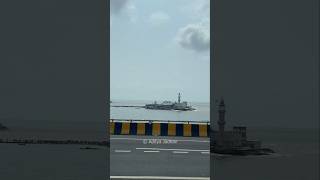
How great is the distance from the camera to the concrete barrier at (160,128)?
15.0 metres

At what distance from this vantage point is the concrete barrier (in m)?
15.0

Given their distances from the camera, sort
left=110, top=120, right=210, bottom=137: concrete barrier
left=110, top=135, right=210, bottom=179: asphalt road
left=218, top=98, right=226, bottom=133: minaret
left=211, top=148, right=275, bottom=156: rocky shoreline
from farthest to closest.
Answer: left=110, top=120, right=210, bottom=137: concrete barrier → left=110, top=135, right=210, bottom=179: asphalt road → left=211, top=148, right=275, bottom=156: rocky shoreline → left=218, top=98, right=226, bottom=133: minaret

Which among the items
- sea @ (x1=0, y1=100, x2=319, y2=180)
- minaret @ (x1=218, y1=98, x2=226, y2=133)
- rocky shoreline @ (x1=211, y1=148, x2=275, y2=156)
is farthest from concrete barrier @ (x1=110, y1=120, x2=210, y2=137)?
minaret @ (x1=218, y1=98, x2=226, y2=133)

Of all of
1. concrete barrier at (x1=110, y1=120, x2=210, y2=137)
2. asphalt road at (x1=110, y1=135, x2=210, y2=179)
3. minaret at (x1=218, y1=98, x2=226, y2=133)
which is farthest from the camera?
concrete barrier at (x1=110, y1=120, x2=210, y2=137)

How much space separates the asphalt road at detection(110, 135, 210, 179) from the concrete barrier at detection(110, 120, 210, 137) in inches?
8.6

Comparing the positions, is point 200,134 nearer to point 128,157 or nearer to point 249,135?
point 128,157

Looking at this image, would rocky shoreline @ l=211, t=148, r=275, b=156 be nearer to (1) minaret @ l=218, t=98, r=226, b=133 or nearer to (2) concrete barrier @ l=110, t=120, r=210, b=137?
(1) minaret @ l=218, t=98, r=226, b=133

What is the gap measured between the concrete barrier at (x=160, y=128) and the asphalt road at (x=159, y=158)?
0.72ft

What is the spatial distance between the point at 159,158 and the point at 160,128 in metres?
5.11
